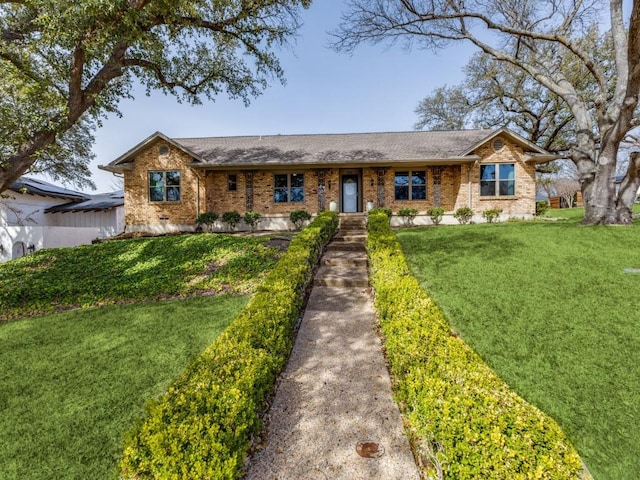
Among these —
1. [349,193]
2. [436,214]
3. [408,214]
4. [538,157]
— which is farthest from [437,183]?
[538,157]

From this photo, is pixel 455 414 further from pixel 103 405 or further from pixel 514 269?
pixel 514 269

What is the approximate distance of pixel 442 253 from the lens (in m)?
8.27

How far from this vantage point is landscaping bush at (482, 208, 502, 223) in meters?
14.2

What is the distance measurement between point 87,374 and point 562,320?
6.71 m

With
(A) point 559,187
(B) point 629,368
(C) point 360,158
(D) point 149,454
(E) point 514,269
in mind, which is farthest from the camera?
(A) point 559,187

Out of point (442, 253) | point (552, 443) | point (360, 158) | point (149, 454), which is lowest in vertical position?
point (149, 454)

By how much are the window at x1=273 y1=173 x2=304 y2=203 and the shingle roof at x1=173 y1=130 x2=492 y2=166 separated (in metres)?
0.91

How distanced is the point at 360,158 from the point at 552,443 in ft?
46.8

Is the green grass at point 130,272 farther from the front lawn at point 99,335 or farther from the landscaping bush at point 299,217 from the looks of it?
the landscaping bush at point 299,217

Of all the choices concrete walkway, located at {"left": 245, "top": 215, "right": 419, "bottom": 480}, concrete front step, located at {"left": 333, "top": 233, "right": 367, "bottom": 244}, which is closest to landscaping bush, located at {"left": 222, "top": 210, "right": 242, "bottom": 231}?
concrete front step, located at {"left": 333, "top": 233, "right": 367, "bottom": 244}

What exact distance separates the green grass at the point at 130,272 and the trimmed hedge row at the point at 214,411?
11.0ft

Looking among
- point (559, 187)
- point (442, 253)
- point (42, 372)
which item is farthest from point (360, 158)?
point (559, 187)

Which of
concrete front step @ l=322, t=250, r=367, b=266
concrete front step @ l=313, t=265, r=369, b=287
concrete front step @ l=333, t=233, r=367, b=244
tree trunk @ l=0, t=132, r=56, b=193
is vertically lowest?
concrete front step @ l=313, t=265, r=369, b=287

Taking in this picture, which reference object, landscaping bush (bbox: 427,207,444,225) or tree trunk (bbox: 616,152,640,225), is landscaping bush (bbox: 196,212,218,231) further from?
tree trunk (bbox: 616,152,640,225)
